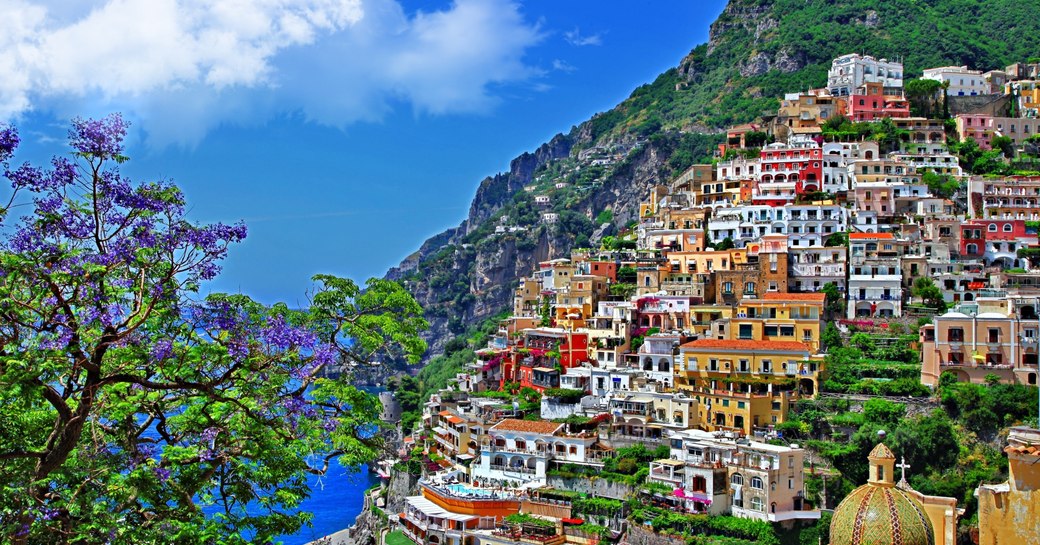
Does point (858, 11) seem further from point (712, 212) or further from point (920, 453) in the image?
point (920, 453)

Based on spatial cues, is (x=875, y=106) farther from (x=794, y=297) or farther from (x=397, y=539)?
(x=397, y=539)

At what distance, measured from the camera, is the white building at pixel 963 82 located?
7225 cm

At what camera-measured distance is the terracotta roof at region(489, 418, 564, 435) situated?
39.7 meters

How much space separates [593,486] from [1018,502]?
87.7 feet

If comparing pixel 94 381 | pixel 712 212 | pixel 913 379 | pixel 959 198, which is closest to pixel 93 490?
pixel 94 381

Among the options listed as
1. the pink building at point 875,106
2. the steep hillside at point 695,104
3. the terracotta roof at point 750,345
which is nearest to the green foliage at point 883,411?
the terracotta roof at point 750,345

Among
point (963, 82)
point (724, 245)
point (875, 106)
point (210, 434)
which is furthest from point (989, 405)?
point (963, 82)

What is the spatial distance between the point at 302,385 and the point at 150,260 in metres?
1.91

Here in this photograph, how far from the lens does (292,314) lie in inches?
448

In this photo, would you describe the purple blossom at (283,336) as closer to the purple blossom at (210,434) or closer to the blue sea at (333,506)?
the purple blossom at (210,434)

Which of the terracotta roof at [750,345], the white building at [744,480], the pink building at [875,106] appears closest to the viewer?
the white building at [744,480]

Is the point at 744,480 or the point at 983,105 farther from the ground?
the point at 983,105

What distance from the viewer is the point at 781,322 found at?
41344 millimetres

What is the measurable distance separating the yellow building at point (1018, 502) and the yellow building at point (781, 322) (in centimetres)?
2997
